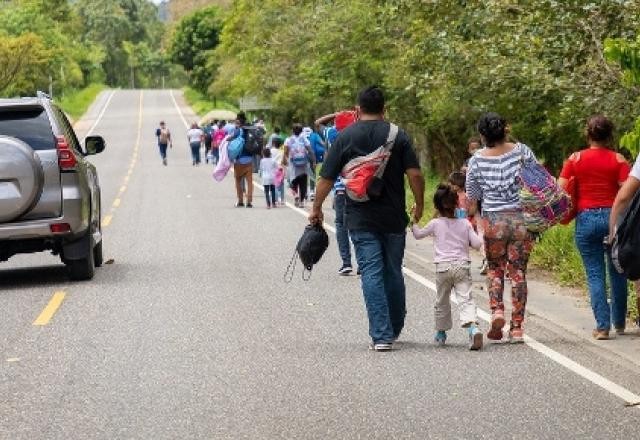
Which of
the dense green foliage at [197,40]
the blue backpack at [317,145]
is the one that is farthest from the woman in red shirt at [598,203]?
the dense green foliage at [197,40]

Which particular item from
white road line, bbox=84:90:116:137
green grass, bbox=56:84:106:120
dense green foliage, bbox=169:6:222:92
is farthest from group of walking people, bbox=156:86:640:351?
dense green foliage, bbox=169:6:222:92

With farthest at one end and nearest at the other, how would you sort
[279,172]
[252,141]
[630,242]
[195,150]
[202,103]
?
1. [202,103]
2. [195,150]
3. [252,141]
4. [279,172]
5. [630,242]

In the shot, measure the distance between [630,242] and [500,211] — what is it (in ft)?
10.7

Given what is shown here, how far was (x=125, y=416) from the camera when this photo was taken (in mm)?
8156

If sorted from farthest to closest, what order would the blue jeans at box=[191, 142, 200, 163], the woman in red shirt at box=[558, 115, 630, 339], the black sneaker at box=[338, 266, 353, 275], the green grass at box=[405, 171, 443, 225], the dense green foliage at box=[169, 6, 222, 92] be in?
the dense green foliage at box=[169, 6, 222, 92] → the blue jeans at box=[191, 142, 200, 163] → the green grass at box=[405, 171, 443, 225] → the black sneaker at box=[338, 266, 353, 275] → the woman in red shirt at box=[558, 115, 630, 339]

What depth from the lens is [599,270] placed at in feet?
36.3

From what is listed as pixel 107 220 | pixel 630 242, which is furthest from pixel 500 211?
pixel 107 220

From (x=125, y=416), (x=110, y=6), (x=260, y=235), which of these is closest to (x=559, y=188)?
(x=125, y=416)

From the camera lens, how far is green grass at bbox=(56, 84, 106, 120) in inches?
4343

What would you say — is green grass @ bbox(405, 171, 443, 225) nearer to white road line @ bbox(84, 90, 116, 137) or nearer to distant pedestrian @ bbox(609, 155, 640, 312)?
distant pedestrian @ bbox(609, 155, 640, 312)

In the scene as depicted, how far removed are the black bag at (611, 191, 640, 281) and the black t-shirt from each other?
3197 mm

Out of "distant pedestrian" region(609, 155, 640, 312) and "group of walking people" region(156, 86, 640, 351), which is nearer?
"distant pedestrian" region(609, 155, 640, 312)

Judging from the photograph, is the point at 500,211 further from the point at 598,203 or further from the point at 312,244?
the point at 312,244

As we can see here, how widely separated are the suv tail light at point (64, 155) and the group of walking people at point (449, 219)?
198 inches
